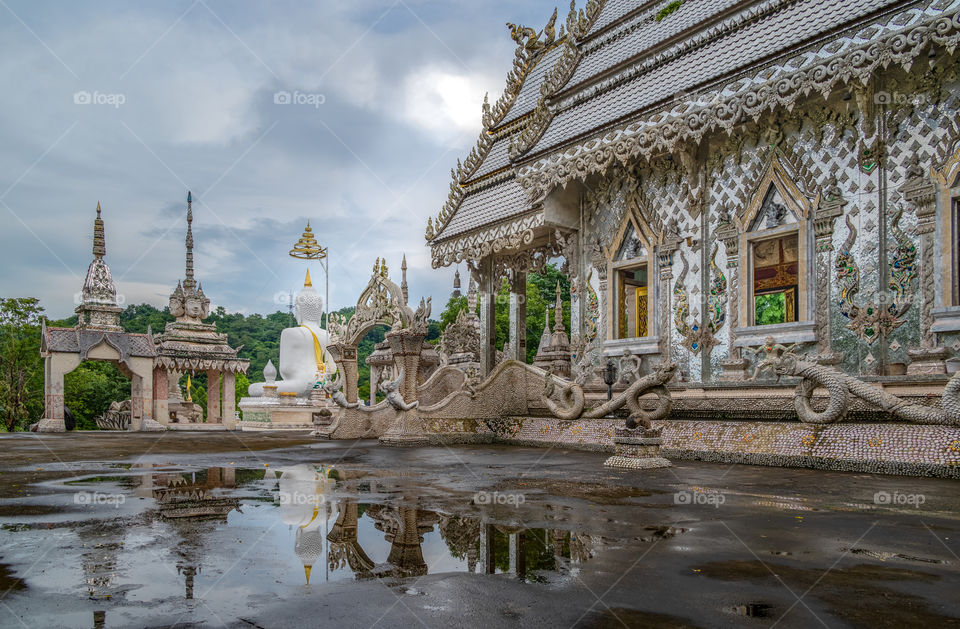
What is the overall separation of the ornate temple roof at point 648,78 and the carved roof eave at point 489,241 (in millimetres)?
41

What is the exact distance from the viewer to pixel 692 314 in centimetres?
1269

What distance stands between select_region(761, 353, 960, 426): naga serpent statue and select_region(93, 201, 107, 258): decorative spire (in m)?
28.7

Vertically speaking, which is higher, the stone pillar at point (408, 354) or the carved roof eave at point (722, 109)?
the carved roof eave at point (722, 109)

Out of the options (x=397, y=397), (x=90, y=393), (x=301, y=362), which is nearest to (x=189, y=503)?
(x=397, y=397)

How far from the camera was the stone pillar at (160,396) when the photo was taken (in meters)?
26.9

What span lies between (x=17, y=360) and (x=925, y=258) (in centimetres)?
3411

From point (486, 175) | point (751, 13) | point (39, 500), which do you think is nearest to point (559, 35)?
point (486, 175)

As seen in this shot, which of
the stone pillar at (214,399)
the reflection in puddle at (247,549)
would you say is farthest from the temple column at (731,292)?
the stone pillar at (214,399)

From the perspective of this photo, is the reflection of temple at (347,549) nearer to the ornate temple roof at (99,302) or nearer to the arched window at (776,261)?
the arched window at (776,261)

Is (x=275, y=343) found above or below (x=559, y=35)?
below

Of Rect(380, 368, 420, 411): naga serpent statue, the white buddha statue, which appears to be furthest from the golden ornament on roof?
Rect(380, 368, 420, 411): naga serpent statue

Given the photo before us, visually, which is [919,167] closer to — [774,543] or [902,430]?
[902,430]

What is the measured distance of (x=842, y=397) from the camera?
8555 mm

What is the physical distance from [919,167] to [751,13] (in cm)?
452
